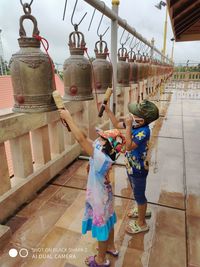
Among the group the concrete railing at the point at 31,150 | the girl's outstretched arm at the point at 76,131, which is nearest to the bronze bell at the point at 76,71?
the girl's outstretched arm at the point at 76,131

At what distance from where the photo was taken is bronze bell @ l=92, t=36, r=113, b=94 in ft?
7.31

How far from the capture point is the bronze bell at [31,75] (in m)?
1.29

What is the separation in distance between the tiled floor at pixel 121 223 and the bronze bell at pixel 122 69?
1.61 metres

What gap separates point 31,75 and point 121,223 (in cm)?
206

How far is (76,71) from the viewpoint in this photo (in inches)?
69.4

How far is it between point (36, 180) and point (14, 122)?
39.2 inches

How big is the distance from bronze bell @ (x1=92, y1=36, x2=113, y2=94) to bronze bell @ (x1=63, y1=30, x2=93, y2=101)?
1.34ft

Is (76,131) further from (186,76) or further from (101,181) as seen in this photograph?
(186,76)

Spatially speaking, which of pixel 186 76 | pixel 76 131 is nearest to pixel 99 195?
pixel 76 131

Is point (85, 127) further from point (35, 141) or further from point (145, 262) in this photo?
point (145, 262)

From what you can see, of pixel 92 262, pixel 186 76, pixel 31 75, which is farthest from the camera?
pixel 186 76

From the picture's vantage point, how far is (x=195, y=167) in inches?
161

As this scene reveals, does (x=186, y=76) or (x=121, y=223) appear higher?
(x=186, y=76)

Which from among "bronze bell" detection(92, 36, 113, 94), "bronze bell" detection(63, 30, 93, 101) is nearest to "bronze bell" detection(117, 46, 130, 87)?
"bronze bell" detection(92, 36, 113, 94)
